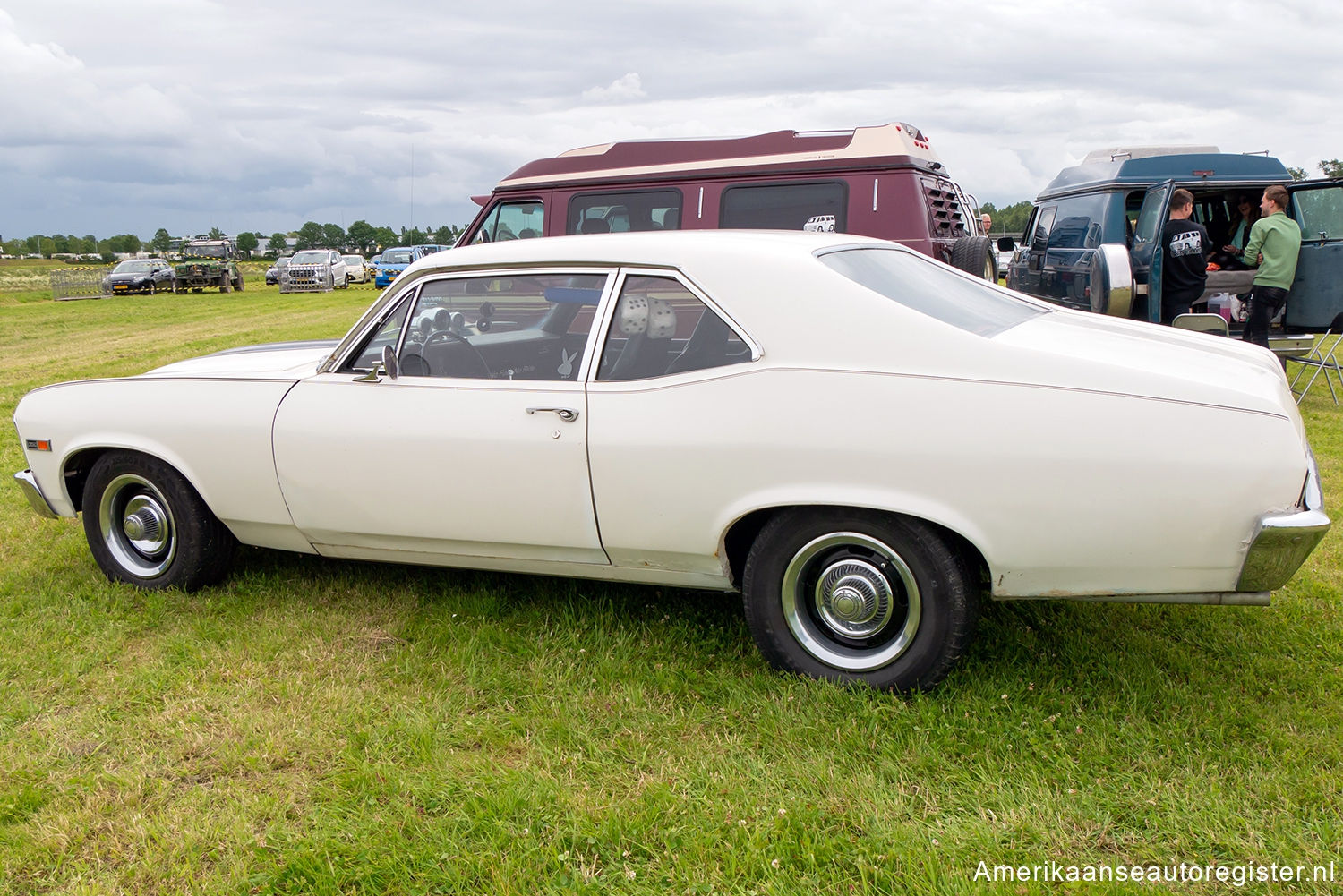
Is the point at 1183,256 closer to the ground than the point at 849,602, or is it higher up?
higher up

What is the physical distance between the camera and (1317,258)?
8.23m

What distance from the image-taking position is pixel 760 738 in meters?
3.08

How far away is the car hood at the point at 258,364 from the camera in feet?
13.6

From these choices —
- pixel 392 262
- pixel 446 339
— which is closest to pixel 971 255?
pixel 446 339

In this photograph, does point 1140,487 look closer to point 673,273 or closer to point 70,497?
point 673,273

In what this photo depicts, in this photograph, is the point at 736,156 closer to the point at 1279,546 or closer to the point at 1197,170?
the point at 1197,170

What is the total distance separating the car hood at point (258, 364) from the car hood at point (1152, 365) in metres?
2.73

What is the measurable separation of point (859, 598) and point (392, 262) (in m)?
30.5

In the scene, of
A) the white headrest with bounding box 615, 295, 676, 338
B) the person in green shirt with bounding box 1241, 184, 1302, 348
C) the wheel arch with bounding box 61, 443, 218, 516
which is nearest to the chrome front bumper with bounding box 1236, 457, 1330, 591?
the white headrest with bounding box 615, 295, 676, 338

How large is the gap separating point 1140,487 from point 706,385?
1291 millimetres

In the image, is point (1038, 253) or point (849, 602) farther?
point (1038, 253)

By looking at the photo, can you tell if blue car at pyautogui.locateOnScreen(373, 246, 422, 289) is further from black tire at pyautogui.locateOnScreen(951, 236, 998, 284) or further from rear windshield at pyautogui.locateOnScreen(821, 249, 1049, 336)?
rear windshield at pyautogui.locateOnScreen(821, 249, 1049, 336)

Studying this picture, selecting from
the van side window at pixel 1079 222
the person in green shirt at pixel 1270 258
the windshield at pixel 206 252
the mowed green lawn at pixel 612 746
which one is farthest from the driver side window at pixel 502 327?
the windshield at pixel 206 252

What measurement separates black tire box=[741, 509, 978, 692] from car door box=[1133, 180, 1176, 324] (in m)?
6.23
